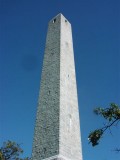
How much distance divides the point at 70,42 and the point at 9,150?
9.85 metres

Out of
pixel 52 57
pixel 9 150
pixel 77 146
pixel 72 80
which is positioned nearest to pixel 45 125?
pixel 77 146

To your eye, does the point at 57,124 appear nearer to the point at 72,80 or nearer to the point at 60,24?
the point at 72,80

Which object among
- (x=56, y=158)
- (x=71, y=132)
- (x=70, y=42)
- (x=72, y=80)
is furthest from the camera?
(x=70, y=42)

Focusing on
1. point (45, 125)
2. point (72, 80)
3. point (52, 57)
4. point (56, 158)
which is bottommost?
point (56, 158)

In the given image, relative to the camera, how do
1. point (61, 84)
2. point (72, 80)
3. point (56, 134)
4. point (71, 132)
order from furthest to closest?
1. point (72, 80)
2. point (61, 84)
3. point (71, 132)
4. point (56, 134)

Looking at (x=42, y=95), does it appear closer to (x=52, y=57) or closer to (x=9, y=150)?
(x=52, y=57)

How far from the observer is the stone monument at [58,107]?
14.5 m

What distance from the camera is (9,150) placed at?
21859mm

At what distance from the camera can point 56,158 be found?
13.4m

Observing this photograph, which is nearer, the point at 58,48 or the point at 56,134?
the point at 56,134

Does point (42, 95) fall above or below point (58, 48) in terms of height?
below

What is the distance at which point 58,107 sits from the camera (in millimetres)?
15734

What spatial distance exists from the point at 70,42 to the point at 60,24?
1.67 meters

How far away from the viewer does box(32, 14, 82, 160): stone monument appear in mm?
14492
